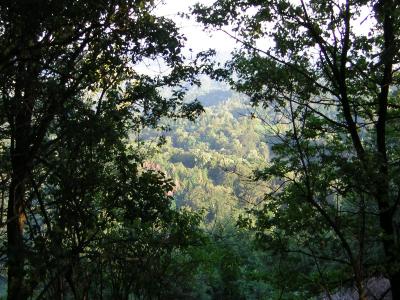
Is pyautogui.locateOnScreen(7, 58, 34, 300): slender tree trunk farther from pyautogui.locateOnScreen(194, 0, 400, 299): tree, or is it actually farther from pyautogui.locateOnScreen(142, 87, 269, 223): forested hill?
pyautogui.locateOnScreen(142, 87, 269, 223): forested hill

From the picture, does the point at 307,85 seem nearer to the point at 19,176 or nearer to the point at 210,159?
the point at 19,176

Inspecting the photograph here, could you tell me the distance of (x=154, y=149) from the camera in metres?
8.59

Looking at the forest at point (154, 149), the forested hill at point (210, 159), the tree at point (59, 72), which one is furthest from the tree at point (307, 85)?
the forested hill at point (210, 159)

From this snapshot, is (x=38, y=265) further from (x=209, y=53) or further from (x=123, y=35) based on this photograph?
(x=209, y=53)

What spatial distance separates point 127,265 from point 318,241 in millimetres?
2826

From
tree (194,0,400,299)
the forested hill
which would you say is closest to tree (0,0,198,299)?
tree (194,0,400,299)

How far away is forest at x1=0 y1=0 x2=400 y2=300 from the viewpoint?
3.80 metres

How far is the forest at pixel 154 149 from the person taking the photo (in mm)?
3805

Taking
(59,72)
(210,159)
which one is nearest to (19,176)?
(59,72)

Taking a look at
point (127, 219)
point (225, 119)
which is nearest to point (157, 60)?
point (127, 219)

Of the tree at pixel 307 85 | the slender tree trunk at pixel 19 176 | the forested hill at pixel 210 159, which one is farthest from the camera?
the forested hill at pixel 210 159

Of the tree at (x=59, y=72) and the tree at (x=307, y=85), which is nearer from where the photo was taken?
the tree at (x=59, y=72)

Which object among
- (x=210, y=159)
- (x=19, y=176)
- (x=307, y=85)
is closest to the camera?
(x=19, y=176)

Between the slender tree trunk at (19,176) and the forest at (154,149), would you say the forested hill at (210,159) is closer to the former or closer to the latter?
the forest at (154,149)
